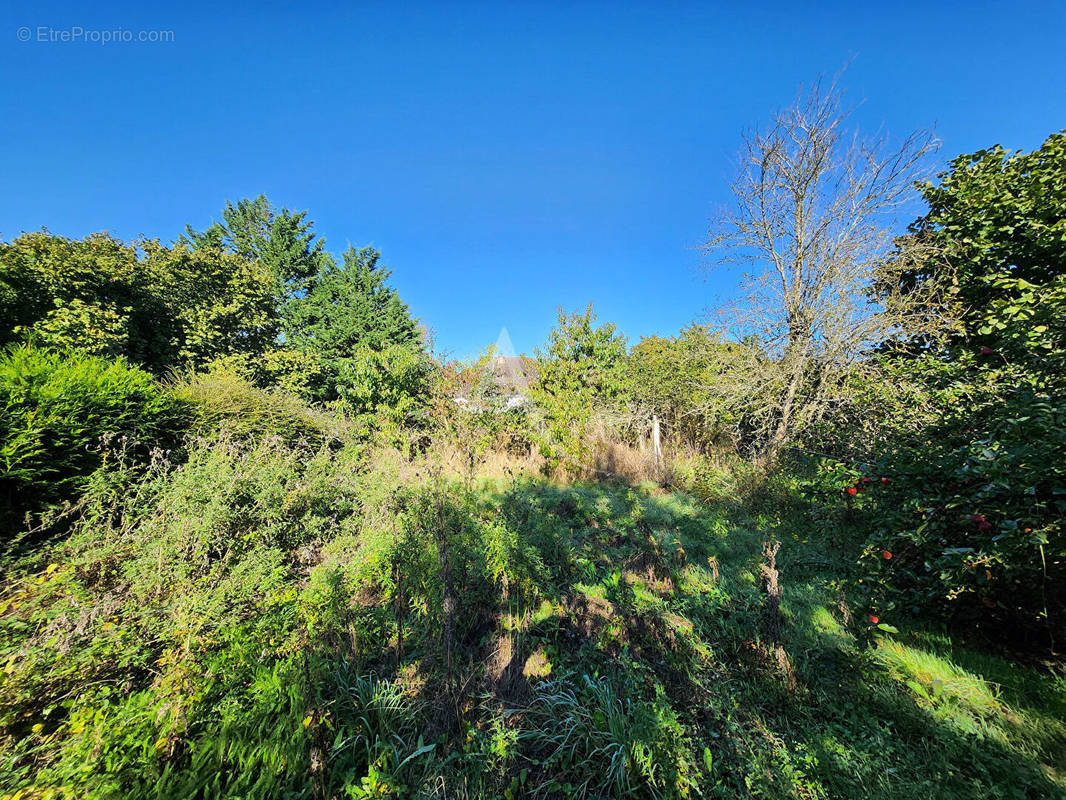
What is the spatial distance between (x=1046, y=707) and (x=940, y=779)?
85 centimetres

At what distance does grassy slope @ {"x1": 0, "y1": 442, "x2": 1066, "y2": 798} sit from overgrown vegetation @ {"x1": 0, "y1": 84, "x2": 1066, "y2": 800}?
2 cm

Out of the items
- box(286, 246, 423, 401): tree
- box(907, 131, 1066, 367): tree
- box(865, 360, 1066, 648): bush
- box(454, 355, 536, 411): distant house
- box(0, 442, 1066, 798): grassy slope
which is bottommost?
box(0, 442, 1066, 798): grassy slope

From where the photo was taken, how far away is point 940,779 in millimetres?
1376

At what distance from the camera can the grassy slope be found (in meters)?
1.46

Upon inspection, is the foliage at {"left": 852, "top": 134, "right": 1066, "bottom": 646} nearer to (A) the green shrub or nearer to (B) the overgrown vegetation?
(B) the overgrown vegetation

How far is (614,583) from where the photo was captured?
293 cm

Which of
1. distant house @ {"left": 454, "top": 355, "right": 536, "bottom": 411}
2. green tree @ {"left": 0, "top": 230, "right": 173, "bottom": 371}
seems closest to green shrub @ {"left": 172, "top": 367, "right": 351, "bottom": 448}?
distant house @ {"left": 454, "top": 355, "right": 536, "bottom": 411}

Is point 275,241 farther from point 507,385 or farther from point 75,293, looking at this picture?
point 507,385

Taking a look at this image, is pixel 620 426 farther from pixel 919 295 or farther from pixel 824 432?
pixel 919 295

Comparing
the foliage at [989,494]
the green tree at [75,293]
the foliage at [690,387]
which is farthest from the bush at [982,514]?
the green tree at [75,293]

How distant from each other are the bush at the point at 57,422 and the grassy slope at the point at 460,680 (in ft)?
1.73

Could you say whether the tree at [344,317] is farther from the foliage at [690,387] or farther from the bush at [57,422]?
the bush at [57,422]

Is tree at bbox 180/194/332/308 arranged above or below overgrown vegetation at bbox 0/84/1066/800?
above

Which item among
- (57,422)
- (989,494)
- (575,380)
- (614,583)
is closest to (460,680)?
(614,583)
